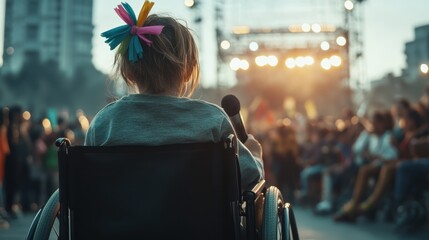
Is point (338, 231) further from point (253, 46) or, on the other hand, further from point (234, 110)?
point (253, 46)

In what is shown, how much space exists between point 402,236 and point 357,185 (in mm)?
2570

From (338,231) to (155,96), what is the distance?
705 centimetres

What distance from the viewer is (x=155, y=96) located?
3.52 m

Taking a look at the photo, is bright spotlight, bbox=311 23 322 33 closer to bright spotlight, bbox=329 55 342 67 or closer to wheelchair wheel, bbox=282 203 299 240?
bright spotlight, bbox=329 55 342 67

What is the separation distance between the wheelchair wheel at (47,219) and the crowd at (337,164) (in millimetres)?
7013

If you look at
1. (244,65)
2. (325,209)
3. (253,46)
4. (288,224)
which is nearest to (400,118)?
(325,209)

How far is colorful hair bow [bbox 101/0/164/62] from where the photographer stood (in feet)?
11.3

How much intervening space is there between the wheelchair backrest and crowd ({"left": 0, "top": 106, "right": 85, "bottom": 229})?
27.7 ft

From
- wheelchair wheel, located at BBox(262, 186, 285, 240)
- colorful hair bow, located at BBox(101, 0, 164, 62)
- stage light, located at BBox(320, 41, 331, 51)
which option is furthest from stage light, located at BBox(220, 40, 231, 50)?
colorful hair bow, located at BBox(101, 0, 164, 62)

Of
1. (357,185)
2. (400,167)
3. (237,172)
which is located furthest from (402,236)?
(237,172)

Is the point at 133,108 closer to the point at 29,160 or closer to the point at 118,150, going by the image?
the point at 118,150

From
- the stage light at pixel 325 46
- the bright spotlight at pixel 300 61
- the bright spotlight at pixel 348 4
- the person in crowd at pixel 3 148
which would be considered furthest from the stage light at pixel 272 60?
the person in crowd at pixel 3 148

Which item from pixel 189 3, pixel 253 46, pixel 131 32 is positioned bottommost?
pixel 131 32

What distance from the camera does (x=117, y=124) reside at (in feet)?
11.5
